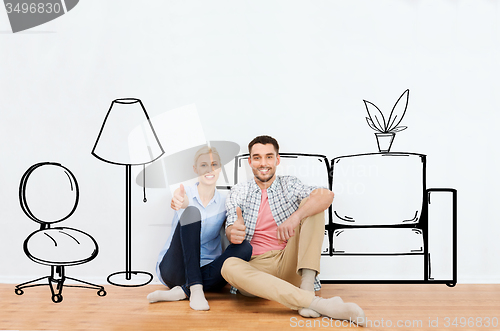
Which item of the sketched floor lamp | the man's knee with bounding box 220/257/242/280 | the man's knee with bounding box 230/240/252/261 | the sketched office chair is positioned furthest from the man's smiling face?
the sketched office chair

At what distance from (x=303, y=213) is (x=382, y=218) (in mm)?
676

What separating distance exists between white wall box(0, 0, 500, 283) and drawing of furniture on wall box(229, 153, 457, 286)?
8 cm

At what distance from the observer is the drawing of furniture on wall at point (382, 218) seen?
237 cm

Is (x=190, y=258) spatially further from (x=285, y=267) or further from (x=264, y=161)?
(x=264, y=161)

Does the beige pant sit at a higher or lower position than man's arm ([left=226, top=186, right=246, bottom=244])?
lower

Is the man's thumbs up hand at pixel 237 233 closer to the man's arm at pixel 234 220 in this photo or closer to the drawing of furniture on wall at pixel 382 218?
the man's arm at pixel 234 220

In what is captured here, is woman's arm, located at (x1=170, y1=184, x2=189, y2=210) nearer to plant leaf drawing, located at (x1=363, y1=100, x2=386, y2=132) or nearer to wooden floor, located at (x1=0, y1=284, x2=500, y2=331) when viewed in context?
wooden floor, located at (x1=0, y1=284, x2=500, y2=331)

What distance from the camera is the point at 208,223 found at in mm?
2246

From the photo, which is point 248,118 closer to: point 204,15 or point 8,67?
point 204,15

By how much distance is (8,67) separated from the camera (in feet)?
8.13

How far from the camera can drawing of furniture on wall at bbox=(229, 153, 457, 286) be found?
2.37m

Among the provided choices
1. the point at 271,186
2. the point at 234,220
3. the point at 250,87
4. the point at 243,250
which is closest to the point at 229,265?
the point at 243,250

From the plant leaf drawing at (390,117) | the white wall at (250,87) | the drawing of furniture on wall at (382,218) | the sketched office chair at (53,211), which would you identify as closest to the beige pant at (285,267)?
the drawing of furniture on wall at (382,218)

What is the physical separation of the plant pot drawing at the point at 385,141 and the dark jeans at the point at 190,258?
106 cm
